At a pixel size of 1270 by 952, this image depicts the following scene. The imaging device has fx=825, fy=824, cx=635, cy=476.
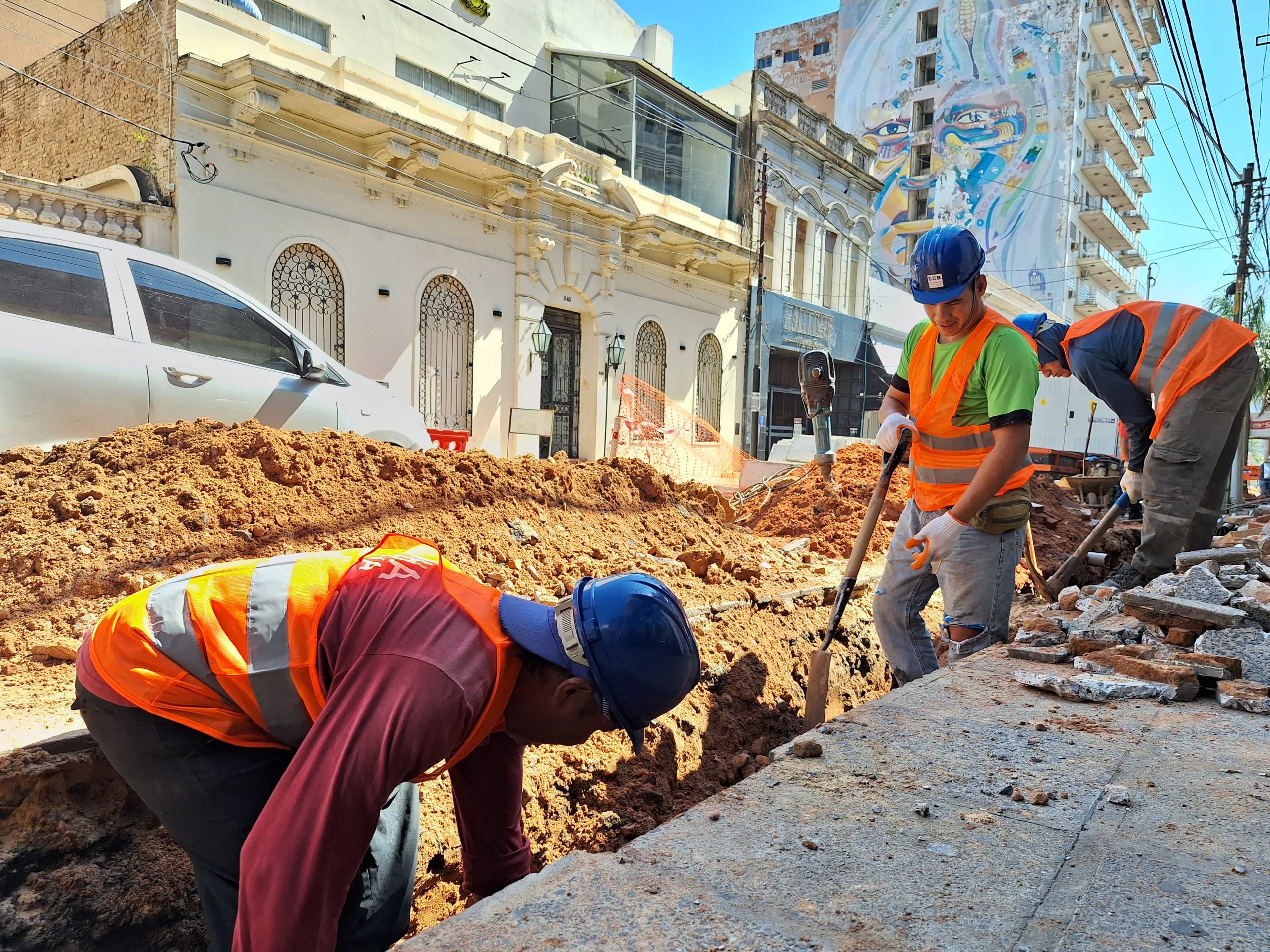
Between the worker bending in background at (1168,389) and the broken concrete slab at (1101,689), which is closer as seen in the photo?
the broken concrete slab at (1101,689)

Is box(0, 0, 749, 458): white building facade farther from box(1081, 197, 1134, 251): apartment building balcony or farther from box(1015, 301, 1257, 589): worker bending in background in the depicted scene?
box(1081, 197, 1134, 251): apartment building balcony

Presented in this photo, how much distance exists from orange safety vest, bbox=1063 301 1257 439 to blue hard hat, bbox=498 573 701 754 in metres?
3.96

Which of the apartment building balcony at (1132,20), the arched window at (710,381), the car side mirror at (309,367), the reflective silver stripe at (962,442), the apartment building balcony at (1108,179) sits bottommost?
the reflective silver stripe at (962,442)

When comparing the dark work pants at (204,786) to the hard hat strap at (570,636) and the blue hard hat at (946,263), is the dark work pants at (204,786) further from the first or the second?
the blue hard hat at (946,263)

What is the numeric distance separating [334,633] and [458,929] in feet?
1.98

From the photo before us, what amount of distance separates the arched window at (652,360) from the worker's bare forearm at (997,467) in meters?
12.3

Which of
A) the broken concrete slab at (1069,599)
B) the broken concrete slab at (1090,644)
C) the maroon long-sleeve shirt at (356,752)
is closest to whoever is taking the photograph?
the maroon long-sleeve shirt at (356,752)

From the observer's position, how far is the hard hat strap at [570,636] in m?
1.48

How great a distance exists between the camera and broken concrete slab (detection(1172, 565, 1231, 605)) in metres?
3.66

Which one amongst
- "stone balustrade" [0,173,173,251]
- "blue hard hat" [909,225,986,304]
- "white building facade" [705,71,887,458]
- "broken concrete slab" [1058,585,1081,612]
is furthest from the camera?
"white building facade" [705,71,887,458]

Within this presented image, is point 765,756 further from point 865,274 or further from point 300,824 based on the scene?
point 865,274

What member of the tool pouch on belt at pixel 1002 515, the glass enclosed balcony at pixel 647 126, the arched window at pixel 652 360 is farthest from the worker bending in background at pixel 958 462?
the glass enclosed balcony at pixel 647 126

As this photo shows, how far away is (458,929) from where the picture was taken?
1.54 m

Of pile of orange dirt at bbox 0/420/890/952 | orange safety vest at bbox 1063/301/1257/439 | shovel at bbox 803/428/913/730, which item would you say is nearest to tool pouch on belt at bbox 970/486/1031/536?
shovel at bbox 803/428/913/730
